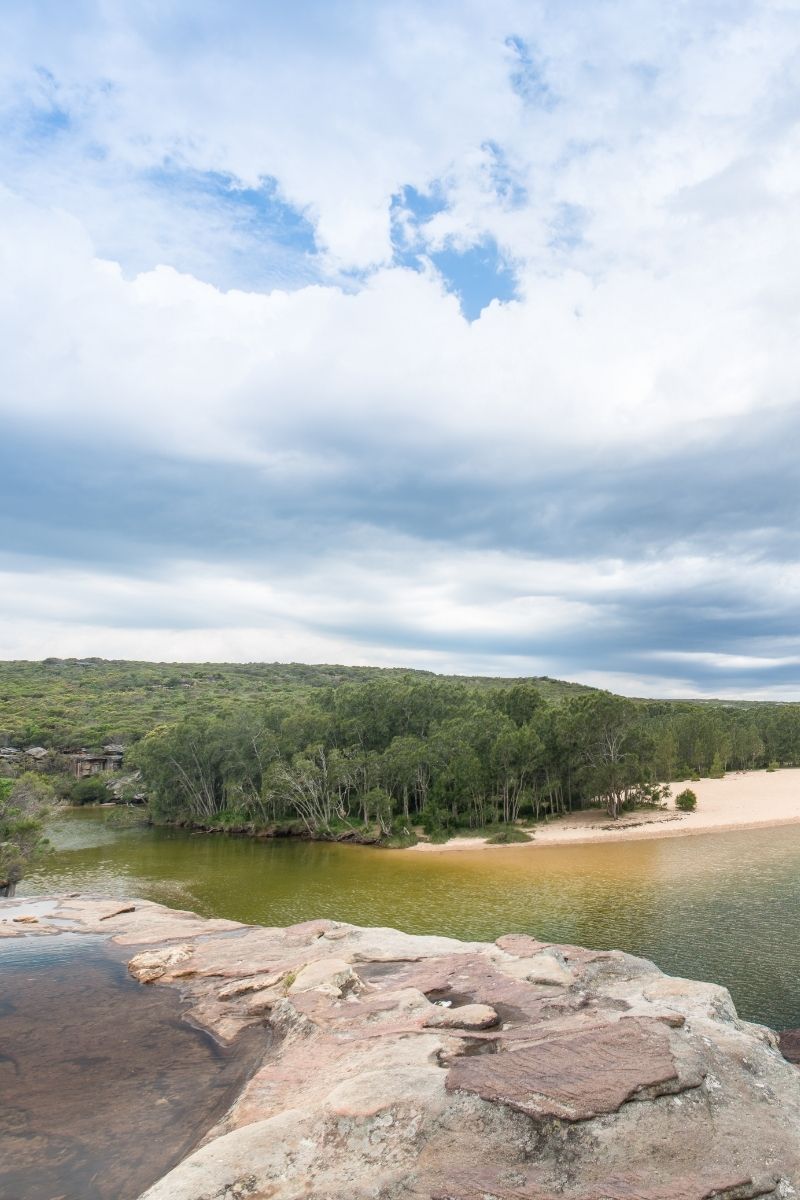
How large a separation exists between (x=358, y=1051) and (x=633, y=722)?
231 ft

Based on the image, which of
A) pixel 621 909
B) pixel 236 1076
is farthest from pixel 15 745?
pixel 236 1076

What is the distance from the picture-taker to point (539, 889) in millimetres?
46281

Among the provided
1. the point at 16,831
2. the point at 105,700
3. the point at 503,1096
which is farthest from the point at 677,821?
the point at 105,700

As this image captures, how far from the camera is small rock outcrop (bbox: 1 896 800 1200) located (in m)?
10.7

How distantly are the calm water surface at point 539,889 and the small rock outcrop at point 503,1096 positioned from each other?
1120 cm

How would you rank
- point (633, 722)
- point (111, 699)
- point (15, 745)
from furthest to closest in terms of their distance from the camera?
point (111, 699), point (15, 745), point (633, 722)

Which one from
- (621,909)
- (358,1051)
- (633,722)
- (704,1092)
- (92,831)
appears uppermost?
(633,722)

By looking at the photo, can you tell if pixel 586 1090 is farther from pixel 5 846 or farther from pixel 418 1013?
pixel 5 846

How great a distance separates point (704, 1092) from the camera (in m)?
12.6

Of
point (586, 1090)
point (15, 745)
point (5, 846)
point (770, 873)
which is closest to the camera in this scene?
point (586, 1090)

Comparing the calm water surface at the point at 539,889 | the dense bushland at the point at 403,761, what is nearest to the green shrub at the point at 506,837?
the dense bushland at the point at 403,761

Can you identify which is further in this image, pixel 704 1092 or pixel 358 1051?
pixel 358 1051

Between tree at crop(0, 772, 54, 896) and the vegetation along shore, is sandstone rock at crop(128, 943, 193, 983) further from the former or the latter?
the vegetation along shore

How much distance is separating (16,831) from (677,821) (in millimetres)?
64755
